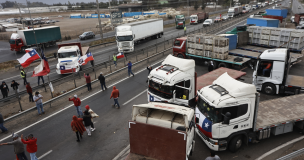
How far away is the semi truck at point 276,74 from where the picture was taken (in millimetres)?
12641

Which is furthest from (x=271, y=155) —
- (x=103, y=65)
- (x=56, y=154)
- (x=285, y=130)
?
(x=103, y=65)

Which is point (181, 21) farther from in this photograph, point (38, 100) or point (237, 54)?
point (38, 100)

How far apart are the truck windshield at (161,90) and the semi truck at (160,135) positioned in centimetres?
248

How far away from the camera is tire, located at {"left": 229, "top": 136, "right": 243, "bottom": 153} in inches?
322

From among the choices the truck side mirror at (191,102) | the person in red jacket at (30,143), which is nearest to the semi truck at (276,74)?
the truck side mirror at (191,102)

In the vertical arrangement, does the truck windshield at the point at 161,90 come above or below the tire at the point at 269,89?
above

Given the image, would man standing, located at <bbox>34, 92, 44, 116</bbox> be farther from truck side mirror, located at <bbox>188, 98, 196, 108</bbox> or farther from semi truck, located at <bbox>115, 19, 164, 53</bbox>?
semi truck, located at <bbox>115, 19, 164, 53</bbox>

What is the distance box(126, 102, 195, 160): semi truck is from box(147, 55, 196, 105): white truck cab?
251 centimetres

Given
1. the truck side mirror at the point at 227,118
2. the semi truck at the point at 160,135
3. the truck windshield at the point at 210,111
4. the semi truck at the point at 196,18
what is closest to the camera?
the semi truck at the point at 160,135

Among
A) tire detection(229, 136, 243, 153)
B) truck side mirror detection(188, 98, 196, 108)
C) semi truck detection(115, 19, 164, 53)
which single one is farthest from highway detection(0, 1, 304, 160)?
semi truck detection(115, 19, 164, 53)

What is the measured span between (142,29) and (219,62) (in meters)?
17.2

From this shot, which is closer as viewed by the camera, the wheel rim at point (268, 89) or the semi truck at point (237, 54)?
the wheel rim at point (268, 89)

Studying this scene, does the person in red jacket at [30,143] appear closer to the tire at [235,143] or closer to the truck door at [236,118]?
the truck door at [236,118]

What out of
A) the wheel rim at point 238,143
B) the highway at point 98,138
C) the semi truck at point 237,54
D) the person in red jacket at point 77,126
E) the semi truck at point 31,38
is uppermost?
the semi truck at point 31,38
